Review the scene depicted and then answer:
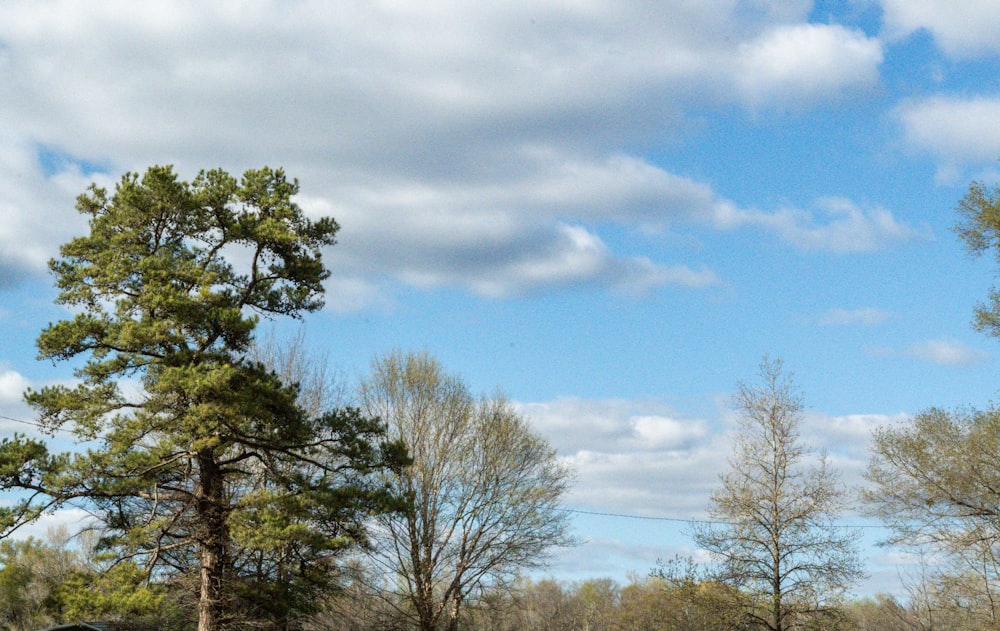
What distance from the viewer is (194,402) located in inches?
741

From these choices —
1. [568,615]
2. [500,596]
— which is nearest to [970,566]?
[500,596]

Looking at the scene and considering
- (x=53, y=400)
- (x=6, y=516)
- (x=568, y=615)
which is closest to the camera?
(x=6, y=516)

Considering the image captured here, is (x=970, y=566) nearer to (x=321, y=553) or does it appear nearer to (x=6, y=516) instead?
(x=321, y=553)

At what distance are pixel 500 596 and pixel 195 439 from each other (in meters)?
16.3

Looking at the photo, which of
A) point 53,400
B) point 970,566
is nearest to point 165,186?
point 53,400

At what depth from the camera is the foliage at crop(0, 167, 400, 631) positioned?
18.6 meters

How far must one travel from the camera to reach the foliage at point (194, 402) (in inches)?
731

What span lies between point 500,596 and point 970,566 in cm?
1492

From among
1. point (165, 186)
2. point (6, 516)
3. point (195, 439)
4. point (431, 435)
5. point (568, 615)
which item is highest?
point (165, 186)

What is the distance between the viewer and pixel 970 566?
24.7 meters

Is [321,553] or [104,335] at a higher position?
[104,335]

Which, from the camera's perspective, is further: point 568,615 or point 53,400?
point 568,615

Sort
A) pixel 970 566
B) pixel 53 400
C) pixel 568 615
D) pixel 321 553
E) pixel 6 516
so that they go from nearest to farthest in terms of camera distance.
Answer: pixel 6 516, pixel 53 400, pixel 321 553, pixel 970 566, pixel 568 615

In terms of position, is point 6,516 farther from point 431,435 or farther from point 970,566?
→ point 970,566
